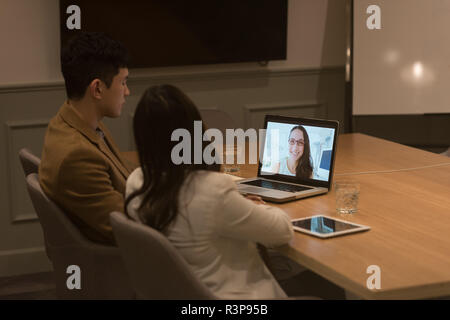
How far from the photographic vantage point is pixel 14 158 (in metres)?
4.48

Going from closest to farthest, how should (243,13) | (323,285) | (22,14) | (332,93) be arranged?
1. (323,285)
2. (22,14)
3. (243,13)
4. (332,93)

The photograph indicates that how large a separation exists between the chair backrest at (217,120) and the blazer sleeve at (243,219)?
2106mm

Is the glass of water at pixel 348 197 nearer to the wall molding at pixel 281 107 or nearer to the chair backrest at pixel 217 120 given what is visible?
the chair backrest at pixel 217 120

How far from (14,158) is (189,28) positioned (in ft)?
4.51

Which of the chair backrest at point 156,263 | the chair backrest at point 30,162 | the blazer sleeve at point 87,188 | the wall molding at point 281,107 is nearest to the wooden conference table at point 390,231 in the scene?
the chair backrest at point 156,263

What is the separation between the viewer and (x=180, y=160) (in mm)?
2092

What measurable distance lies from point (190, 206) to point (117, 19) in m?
2.75

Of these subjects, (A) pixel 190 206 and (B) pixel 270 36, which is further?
(B) pixel 270 36

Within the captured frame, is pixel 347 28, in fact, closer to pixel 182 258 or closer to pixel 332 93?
pixel 332 93

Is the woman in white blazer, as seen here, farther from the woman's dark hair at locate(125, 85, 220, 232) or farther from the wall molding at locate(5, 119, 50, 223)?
the wall molding at locate(5, 119, 50, 223)

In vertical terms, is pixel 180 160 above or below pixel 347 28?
below

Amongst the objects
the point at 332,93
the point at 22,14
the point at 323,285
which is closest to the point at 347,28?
the point at 332,93

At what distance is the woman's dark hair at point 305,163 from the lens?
9.66 feet

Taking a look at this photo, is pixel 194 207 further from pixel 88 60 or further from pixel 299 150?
pixel 299 150
